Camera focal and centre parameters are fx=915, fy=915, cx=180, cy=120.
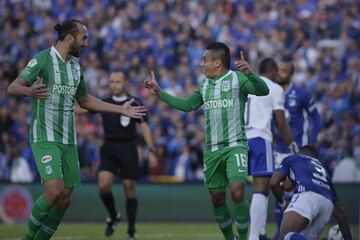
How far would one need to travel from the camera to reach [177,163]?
20.7 meters

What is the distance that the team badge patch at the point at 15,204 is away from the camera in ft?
58.9

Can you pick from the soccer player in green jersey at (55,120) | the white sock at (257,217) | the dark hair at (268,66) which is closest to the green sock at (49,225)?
the soccer player in green jersey at (55,120)

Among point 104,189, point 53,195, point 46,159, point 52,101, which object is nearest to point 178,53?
point 104,189

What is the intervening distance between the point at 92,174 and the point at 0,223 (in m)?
3.32

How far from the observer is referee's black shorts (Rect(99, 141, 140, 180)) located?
573 inches

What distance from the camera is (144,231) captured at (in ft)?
52.2

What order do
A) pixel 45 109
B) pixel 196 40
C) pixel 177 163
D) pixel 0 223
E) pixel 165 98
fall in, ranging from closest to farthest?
pixel 45 109, pixel 165 98, pixel 0 223, pixel 177 163, pixel 196 40

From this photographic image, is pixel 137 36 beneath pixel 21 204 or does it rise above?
above

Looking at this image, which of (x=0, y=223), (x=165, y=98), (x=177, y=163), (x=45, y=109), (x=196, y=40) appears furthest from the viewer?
(x=196, y=40)

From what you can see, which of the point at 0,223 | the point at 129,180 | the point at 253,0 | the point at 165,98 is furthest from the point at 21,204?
the point at 253,0

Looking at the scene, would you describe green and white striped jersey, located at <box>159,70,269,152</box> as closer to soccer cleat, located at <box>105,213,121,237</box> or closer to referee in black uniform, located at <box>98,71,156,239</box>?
referee in black uniform, located at <box>98,71,156,239</box>

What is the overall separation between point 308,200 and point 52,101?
120 inches

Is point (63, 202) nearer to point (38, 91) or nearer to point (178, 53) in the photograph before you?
point (38, 91)

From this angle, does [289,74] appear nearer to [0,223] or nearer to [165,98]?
[165,98]
